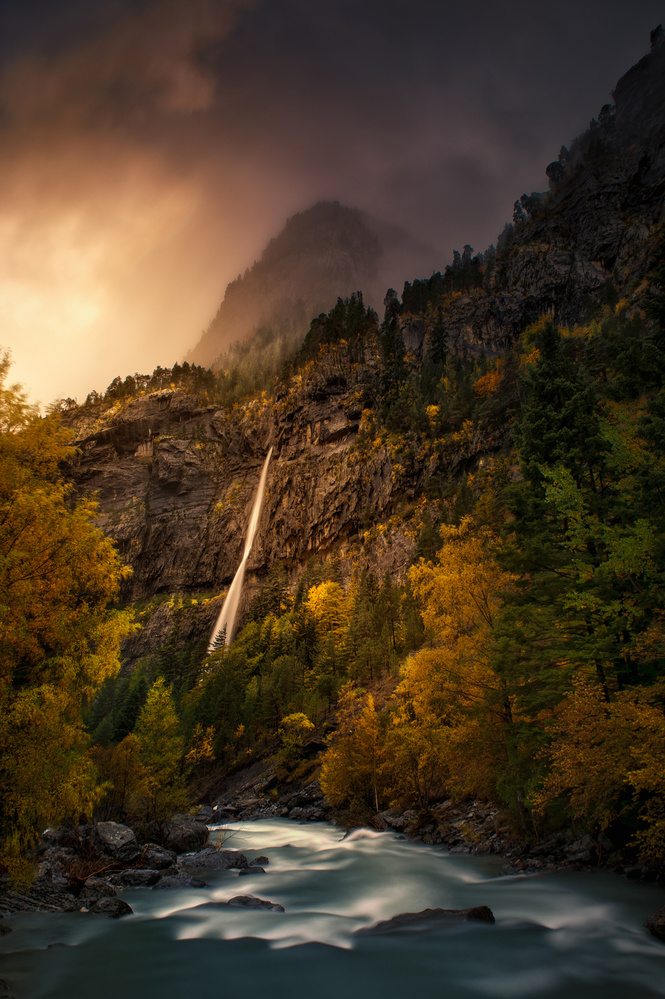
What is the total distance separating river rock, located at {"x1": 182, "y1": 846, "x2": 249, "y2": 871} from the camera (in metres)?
17.8

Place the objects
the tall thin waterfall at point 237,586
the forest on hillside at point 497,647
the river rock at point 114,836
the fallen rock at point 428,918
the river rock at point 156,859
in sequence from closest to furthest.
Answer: the forest on hillside at point 497,647 < the fallen rock at point 428,918 < the river rock at point 156,859 < the river rock at point 114,836 < the tall thin waterfall at point 237,586

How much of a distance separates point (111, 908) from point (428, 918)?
326 inches

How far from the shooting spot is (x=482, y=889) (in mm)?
12789

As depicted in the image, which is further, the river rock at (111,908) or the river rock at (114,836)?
the river rock at (114,836)

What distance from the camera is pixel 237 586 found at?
89688 millimetres

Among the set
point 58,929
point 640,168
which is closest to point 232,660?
point 58,929

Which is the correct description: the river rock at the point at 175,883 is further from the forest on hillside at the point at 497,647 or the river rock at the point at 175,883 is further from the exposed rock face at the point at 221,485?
the exposed rock face at the point at 221,485

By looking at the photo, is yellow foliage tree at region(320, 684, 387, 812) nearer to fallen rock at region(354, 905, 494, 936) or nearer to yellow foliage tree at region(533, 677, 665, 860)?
fallen rock at region(354, 905, 494, 936)

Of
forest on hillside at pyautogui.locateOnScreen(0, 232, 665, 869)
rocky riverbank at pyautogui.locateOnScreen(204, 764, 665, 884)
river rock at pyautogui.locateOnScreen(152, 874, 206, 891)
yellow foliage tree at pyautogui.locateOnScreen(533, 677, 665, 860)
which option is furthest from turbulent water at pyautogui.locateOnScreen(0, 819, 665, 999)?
forest on hillside at pyautogui.locateOnScreen(0, 232, 665, 869)

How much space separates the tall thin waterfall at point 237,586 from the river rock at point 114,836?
60.7 metres

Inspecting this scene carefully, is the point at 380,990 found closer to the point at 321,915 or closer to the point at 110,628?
→ the point at 321,915

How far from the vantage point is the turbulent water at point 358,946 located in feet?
24.7

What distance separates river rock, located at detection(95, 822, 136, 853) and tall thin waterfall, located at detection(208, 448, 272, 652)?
60650 mm

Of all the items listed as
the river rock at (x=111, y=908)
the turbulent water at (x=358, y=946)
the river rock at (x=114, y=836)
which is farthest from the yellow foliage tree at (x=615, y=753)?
the river rock at (x=114, y=836)
